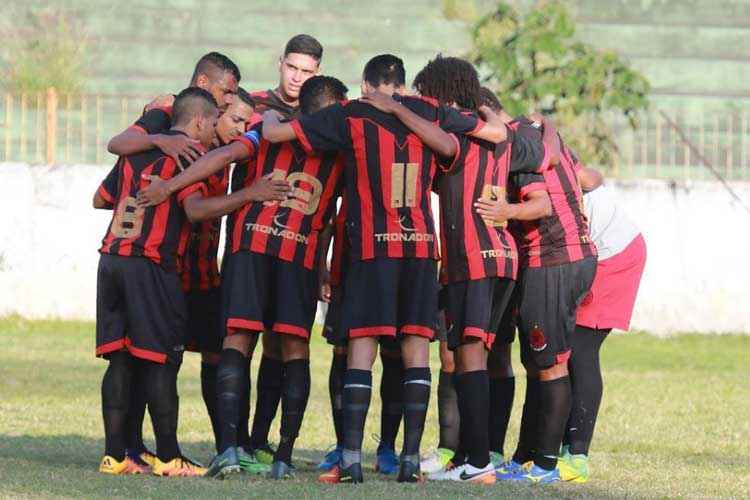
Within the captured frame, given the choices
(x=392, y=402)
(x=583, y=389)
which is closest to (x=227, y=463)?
(x=392, y=402)

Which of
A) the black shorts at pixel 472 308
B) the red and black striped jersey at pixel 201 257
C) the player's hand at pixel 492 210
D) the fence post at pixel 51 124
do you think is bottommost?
the black shorts at pixel 472 308

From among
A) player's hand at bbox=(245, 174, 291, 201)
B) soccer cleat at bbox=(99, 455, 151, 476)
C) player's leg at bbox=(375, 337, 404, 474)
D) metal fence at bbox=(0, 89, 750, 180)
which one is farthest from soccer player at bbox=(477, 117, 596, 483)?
metal fence at bbox=(0, 89, 750, 180)

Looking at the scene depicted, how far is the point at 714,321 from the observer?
1858 cm

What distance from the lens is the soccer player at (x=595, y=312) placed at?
8953 millimetres

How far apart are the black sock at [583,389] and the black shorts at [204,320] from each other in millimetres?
1785

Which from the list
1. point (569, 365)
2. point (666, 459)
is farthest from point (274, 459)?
point (666, 459)

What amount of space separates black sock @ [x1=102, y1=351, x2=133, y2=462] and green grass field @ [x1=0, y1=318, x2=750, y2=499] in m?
0.20

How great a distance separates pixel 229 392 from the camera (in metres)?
8.20

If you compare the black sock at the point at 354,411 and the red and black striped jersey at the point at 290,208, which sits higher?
the red and black striped jersey at the point at 290,208

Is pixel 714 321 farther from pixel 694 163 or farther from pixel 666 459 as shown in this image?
pixel 666 459

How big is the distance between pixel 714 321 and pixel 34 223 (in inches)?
276

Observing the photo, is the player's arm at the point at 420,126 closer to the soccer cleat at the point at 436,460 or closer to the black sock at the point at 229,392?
the black sock at the point at 229,392

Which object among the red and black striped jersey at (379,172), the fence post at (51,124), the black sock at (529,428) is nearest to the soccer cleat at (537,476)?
the black sock at (529,428)

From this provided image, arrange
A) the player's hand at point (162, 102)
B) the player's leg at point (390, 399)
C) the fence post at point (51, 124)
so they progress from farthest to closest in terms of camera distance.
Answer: the fence post at point (51, 124)
the player's hand at point (162, 102)
the player's leg at point (390, 399)
